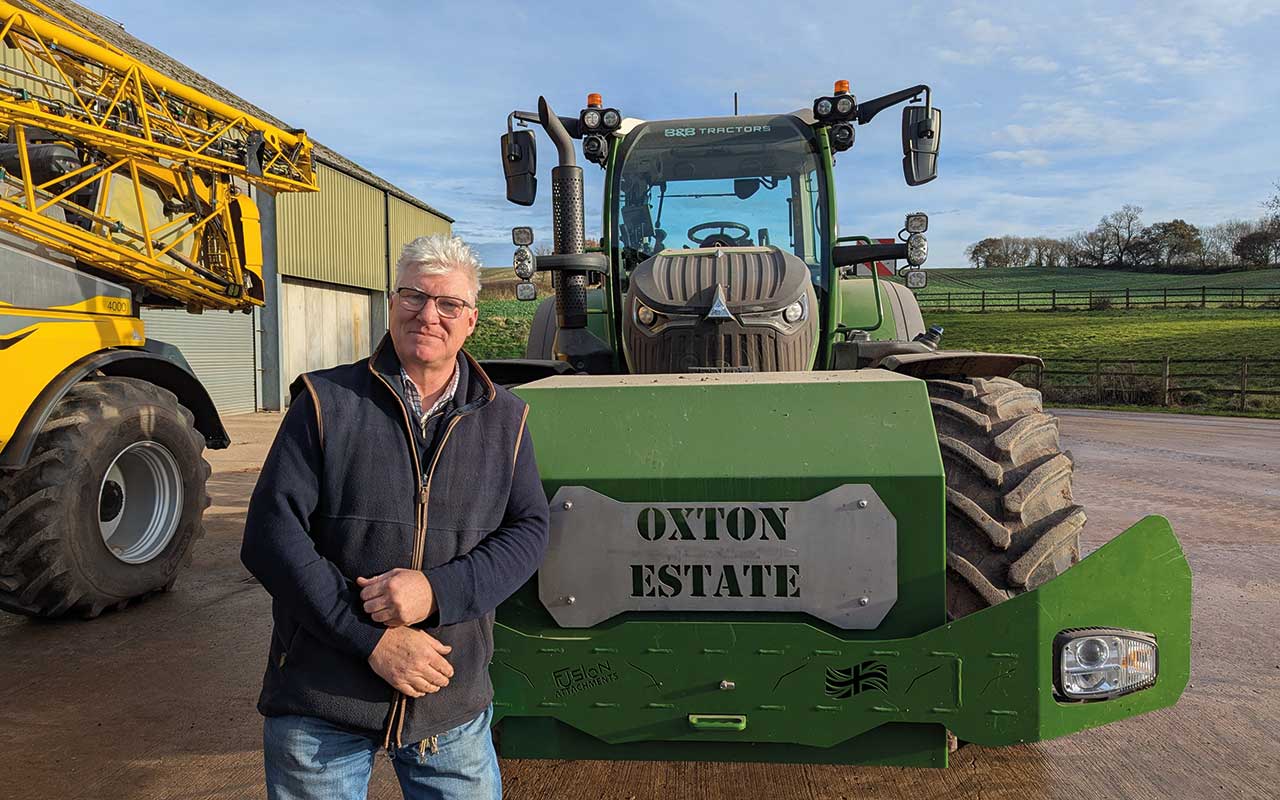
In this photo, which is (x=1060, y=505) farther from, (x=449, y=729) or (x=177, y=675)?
(x=177, y=675)

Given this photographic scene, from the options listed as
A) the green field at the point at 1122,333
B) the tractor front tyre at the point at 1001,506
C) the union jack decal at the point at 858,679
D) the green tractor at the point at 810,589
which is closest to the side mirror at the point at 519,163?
the green tractor at the point at 810,589

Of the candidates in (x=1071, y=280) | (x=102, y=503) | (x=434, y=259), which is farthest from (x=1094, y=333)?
(x=434, y=259)

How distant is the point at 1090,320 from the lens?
34688 mm

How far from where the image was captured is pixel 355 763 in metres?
1.97

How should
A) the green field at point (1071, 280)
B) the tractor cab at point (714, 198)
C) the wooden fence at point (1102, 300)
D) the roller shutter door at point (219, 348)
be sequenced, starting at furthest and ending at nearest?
the green field at point (1071, 280) → the wooden fence at point (1102, 300) → the roller shutter door at point (219, 348) → the tractor cab at point (714, 198)

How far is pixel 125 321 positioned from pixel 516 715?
449 centimetres

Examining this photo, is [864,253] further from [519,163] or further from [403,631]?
[403,631]

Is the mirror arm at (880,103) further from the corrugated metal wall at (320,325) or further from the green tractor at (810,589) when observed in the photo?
the corrugated metal wall at (320,325)

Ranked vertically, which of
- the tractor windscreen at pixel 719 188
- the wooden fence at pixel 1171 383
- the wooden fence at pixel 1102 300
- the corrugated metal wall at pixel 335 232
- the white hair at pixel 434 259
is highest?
the corrugated metal wall at pixel 335 232

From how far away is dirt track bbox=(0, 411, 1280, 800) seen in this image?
3.24m

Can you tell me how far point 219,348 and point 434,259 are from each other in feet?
56.7

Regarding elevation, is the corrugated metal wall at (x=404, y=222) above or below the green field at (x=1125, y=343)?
above

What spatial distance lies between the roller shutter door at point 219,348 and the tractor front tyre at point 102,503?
10.9m

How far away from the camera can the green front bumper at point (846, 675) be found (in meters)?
2.36
